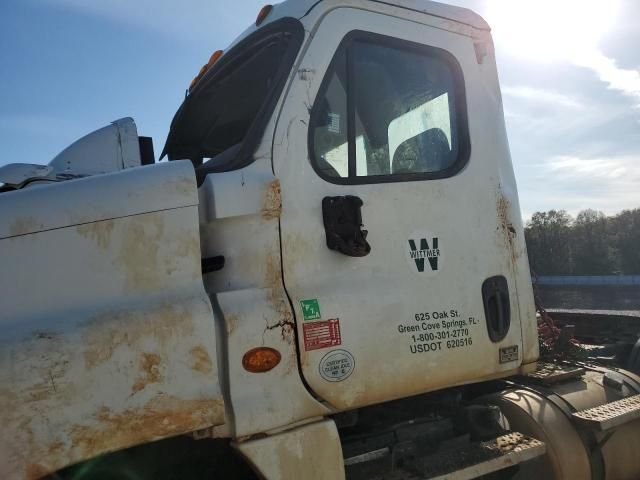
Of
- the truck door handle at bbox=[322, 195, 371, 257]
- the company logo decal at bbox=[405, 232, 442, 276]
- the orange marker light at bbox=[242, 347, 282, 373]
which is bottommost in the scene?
the orange marker light at bbox=[242, 347, 282, 373]

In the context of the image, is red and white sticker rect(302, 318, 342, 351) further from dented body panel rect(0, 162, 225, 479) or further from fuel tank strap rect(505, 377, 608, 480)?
fuel tank strap rect(505, 377, 608, 480)

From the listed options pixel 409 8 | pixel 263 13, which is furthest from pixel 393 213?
pixel 263 13

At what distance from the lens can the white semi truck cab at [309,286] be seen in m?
1.82

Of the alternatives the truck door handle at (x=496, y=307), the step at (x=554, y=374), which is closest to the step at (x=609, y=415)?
the step at (x=554, y=374)

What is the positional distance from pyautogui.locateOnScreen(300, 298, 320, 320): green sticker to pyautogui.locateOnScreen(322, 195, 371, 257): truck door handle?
0.25 meters

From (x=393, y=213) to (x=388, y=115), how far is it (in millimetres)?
584

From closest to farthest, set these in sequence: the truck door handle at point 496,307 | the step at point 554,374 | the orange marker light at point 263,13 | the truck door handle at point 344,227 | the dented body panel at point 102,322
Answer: the dented body panel at point 102,322 → the truck door handle at point 344,227 → the truck door handle at point 496,307 → the orange marker light at point 263,13 → the step at point 554,374

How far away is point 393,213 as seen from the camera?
95.5 inches

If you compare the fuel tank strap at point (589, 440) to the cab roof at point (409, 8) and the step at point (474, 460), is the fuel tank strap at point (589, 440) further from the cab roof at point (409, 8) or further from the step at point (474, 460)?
the cab roof at point (409, 8)

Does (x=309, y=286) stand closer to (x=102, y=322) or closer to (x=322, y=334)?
(x=322, y=334)

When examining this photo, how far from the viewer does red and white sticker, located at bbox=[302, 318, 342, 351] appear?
7.00 feet

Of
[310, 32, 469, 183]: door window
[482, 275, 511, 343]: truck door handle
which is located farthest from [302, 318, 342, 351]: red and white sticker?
[482, 275, 511, 343]: truck door handle

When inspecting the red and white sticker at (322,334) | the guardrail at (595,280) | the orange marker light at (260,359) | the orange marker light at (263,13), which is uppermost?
the orange marker light at (263,13)

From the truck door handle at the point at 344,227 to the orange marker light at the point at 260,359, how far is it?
498 mm
